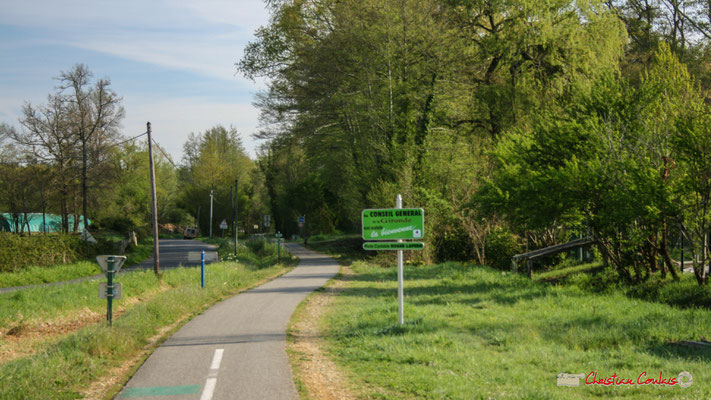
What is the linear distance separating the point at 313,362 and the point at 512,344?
11.5 feet

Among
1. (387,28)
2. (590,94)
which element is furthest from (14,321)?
(387,28)

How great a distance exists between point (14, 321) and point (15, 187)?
36.0 meters

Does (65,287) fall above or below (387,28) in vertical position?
below

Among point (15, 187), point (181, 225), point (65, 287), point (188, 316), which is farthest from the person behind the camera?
point (181, 225)

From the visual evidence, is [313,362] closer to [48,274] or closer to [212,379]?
[212,379]

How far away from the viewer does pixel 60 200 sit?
48594 millimetres

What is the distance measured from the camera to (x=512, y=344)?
33.5 ft

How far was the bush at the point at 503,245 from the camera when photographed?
94.7 ft

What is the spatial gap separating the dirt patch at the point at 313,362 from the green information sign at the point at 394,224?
2502mm

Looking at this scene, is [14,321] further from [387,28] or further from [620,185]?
[387,28]

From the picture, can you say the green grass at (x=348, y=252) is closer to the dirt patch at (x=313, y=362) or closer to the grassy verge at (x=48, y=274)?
the grassy verge at (x=48, y=274)

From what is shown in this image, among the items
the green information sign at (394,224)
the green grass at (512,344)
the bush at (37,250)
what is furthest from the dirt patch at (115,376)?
the bush at (37,250)

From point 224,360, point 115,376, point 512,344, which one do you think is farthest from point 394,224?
point 115,376

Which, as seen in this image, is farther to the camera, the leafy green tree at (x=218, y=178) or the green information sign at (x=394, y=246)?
the leafy green tree at (x=218, y=178)
